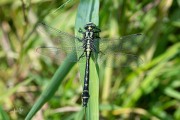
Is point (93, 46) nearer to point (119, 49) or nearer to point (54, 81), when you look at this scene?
point (119, 49)

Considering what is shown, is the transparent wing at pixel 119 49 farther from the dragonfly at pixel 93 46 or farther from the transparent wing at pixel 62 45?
the transparent wing at pixel 62 45

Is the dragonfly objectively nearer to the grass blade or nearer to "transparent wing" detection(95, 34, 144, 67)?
"transparent wing" detection(95, 34, 144, 67)

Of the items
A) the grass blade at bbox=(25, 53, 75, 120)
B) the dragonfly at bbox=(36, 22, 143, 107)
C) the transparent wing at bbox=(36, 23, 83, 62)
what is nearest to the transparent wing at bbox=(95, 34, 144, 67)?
the dragonfly at bbox=(36, 22, 143, 107)

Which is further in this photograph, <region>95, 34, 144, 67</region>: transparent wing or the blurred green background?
the blurred green background

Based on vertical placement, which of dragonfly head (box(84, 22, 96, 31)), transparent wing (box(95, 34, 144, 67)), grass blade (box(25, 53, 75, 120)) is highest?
dragonfly head (box(84, 22, 96, 31))

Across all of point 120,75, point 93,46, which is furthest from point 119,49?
point 120,75

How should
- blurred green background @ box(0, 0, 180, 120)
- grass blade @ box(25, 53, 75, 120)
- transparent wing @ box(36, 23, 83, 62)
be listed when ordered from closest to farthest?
1. grass blade @ box(25, 53, 75, 120)
2. transparent wing @ box(36, 23, 83, 62)
3. blurred green background @ box(0, 0, 180, 120)

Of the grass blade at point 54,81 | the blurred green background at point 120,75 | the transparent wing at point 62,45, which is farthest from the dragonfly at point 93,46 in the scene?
the blurred green background at point 120,75
